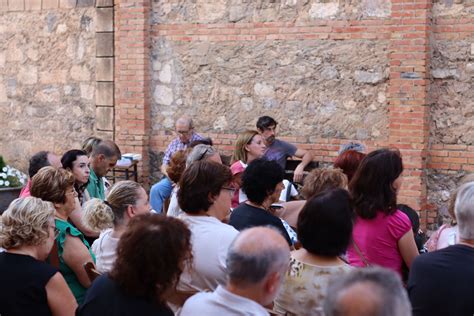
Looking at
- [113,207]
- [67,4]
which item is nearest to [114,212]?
[113,207]

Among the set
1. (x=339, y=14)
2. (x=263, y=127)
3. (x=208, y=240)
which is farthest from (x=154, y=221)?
(x=339, y=14)

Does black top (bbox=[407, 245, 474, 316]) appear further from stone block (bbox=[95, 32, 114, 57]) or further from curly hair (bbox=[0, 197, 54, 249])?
stone block (bbox=[95, 32, 114, 57])

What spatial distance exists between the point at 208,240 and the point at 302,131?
21.9ft

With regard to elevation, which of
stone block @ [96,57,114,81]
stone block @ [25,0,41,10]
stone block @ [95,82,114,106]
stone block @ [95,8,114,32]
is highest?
stone block @ [25,0,41,10]

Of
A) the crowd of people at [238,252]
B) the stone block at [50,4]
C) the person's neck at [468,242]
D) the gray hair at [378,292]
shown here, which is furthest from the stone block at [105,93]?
the gray hair at [378,292]

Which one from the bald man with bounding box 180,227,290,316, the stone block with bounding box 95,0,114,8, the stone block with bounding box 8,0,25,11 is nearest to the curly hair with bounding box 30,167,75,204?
the bald man with bounding box 180,227,290,316

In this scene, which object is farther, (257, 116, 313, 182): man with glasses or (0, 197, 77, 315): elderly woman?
(257, 116, 313, 182): man with glasses

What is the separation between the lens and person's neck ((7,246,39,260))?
4.37 meters

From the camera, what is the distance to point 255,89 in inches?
445

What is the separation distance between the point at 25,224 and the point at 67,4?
9.29 metres

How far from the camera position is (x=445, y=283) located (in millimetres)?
4078

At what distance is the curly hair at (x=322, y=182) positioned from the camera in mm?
5578

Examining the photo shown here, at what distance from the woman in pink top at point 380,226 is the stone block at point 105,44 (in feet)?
26.3

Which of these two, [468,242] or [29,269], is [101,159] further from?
[468,242]
